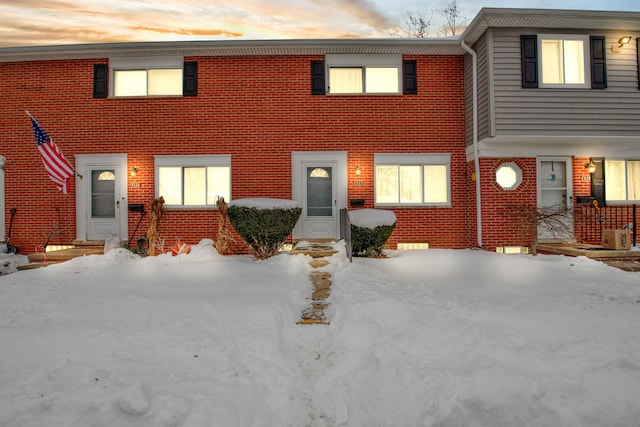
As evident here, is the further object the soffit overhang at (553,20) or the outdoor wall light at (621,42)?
the outdoor wall light at (621,42)

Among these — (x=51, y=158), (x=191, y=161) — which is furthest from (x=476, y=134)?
(x=51, y=158)

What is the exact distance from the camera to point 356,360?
3033 mm

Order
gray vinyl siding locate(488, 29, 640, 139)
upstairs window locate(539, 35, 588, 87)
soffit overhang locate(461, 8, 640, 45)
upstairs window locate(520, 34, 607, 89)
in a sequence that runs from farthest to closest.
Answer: upstairs window locate(539, 35, 588, 87) < upstairs window locate(520, 34, 607, 89) < gray vinyl siding locate(488, 29, 640, 139) < soffit overhang locate(461, 8, 640, 45)

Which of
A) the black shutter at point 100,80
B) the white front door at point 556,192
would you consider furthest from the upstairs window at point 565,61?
the black shutter at point 100,80

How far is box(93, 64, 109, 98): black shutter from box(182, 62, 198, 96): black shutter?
7.52ft

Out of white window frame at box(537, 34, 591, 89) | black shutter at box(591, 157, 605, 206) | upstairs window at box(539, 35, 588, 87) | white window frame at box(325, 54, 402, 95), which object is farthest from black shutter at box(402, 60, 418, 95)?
black shutter at box(591, 157, 605, 206)

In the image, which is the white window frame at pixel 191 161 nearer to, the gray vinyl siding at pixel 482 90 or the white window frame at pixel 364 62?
the white window frame at pixel 364 62

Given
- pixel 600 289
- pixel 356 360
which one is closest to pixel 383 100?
pixel 600 289

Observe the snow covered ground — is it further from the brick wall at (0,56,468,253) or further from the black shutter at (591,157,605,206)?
the black shutter at (591,157,605,206)

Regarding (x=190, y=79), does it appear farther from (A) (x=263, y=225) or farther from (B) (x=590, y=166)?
(B) (x=590, y=166)

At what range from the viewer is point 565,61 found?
28.3ft

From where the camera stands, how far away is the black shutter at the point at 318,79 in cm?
956

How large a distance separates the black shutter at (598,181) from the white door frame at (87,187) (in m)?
13.4

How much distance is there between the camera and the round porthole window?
360 inches
